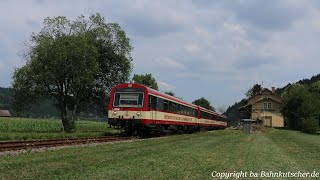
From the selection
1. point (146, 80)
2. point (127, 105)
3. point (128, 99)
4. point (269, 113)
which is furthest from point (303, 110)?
point (127, 105)

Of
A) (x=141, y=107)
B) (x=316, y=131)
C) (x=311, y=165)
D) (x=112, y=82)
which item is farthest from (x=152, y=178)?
(x=316, y=131)

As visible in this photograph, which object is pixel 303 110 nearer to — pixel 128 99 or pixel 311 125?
pixel 311 125

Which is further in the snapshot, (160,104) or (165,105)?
(165,105)

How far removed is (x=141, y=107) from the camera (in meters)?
29.5

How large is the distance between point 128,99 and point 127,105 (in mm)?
438

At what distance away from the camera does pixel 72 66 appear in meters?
39.6

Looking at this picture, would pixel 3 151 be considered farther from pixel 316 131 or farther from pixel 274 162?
pixel 316 131

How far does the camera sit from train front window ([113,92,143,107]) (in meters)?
29.7

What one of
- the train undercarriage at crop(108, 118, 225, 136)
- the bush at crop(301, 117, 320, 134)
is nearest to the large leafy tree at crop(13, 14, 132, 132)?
the train undercarriage at crop(108, 118, 225, 136)

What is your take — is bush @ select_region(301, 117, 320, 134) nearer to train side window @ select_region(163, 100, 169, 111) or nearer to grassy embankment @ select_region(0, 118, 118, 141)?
grassy embankment @ select_region(0, 118, 118, 141)

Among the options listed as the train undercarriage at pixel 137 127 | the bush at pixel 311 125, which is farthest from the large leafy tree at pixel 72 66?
the bush at pixel 311 125

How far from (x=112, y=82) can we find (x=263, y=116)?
2191 inches

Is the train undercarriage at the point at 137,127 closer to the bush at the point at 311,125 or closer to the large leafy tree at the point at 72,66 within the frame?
the large leafy tree at the point at 72,66

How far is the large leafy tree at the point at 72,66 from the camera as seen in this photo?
39750 mm
